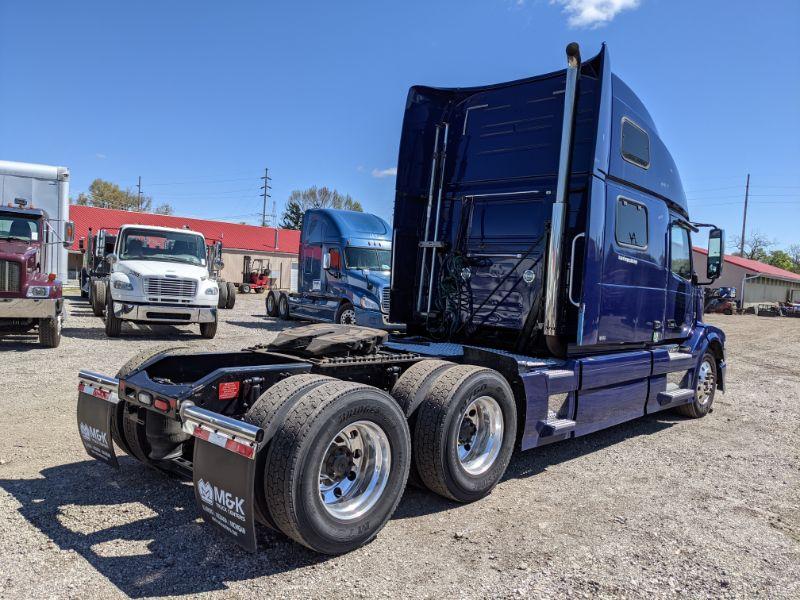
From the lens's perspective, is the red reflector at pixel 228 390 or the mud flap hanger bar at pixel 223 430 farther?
the red reflector at pixel 228 390

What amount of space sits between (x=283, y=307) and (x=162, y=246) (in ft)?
18.9

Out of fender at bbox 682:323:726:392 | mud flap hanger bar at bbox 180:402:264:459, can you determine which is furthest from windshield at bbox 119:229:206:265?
mud flap hanger bar at bbox 180:402:264:459

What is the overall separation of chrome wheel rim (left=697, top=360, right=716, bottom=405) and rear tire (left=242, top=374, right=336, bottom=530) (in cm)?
607

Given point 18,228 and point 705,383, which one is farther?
point 18,228

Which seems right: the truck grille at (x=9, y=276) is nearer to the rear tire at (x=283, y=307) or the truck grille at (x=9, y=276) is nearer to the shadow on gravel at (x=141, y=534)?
the shadow on gravel at (x=141, y=534)

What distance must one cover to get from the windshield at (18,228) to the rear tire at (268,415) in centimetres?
985

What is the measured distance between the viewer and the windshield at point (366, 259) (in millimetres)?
14641

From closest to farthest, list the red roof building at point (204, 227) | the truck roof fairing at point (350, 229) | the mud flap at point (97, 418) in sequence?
the mud flap at point (97, 418), the truck roof fairing at point (350, 229), the red roof building at point (204, 227)

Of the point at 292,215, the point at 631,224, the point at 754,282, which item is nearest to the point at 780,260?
the point at 754,282

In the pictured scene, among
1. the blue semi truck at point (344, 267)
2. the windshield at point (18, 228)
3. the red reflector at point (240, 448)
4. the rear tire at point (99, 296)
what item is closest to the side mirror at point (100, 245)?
the rear tire at point (99, 296)

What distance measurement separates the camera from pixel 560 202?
17.1 feet

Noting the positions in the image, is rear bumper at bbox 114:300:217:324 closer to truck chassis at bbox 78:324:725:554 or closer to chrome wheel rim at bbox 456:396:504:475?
truck chassis at bbox 78:324:725:554

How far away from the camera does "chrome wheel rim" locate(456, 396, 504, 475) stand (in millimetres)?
4469

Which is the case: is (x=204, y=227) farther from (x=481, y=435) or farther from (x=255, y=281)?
(x=481, y=435)
